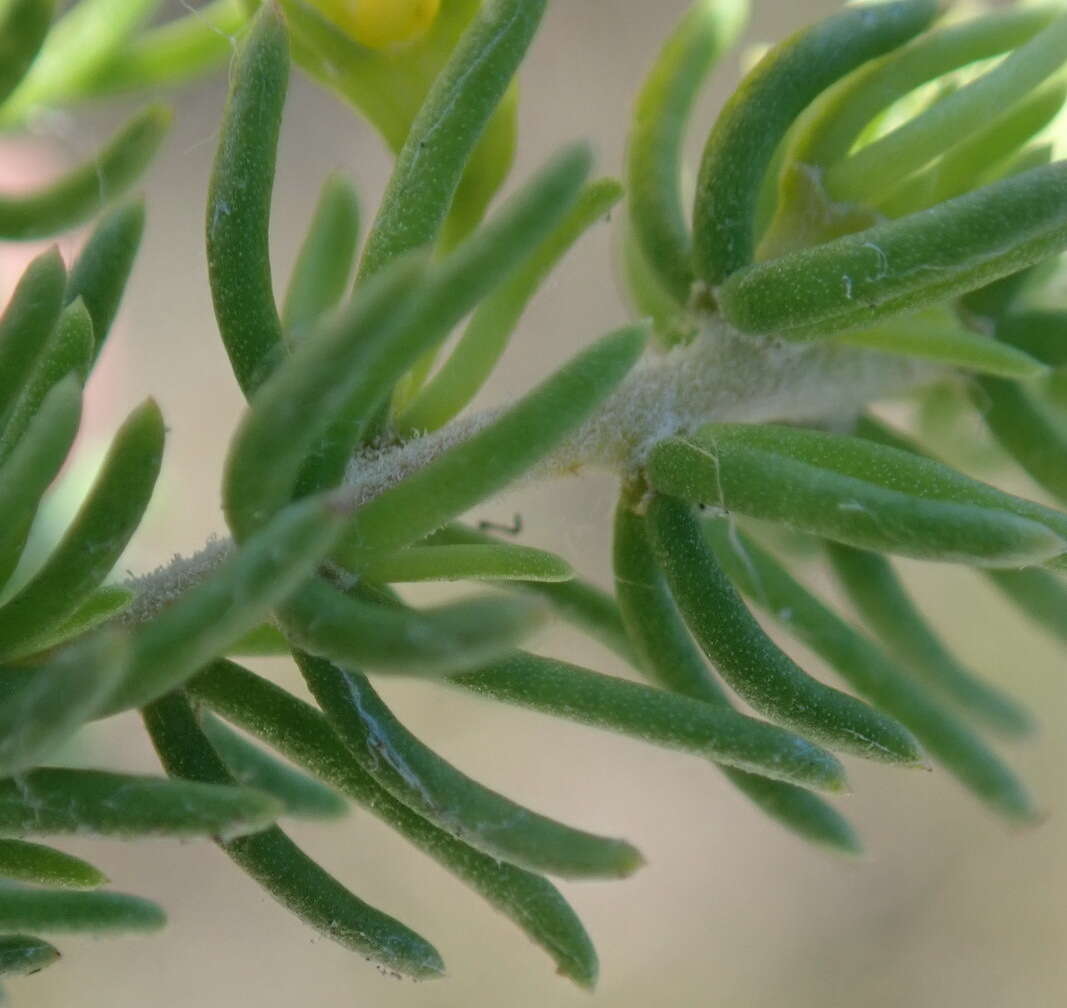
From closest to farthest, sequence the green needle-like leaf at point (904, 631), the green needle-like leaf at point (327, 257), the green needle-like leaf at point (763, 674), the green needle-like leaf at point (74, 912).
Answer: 1. the green needle-like leaf at point (74, 912)
2. the green needle-like leaf at point (763, 674)
3. the green needle-like leaf at point (327, 257)
4. the green needle-like leaf at point (904, 631)

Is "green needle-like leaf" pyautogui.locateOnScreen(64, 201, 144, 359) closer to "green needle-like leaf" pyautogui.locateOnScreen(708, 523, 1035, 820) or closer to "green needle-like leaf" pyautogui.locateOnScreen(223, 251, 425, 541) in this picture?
"green needle-like leaf" pyautogui.locateOnScreen(223, 251, 425, 541)

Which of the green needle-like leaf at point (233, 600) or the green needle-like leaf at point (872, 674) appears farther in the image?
the green needle-like leaf at point (872, 674)

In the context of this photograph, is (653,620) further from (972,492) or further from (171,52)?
(171,52)

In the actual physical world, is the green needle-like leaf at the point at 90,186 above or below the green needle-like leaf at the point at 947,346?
below

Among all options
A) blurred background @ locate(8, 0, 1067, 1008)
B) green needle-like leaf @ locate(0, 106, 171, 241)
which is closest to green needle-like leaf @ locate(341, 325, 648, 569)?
green needle-like leaf @ locate(0, 106, 171, 241)

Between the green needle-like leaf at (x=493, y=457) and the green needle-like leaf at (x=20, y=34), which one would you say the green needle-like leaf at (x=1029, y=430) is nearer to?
the green needle-like leaf at (x=493, y=457)

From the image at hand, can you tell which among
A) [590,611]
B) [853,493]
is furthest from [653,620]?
[853,493]

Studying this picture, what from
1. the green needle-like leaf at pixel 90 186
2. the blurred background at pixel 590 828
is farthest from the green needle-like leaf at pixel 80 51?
the blurred background at pixel 590 828
